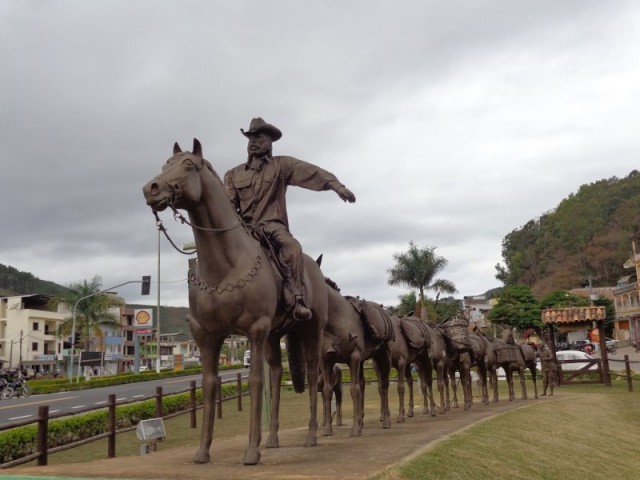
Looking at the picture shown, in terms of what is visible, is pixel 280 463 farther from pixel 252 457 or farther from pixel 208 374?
pixel 208 374

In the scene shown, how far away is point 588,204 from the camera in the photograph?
85.3 m

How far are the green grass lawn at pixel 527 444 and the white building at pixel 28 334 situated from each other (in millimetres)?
57089

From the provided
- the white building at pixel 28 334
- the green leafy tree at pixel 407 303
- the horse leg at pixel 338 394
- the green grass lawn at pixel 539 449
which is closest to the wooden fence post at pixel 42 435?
the horse leg at pixel 338 394

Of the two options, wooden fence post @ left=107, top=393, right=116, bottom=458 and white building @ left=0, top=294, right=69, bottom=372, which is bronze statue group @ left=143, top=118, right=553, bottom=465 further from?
white building @ left=0, top=294, right=69, bottom=372

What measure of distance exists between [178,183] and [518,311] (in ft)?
119

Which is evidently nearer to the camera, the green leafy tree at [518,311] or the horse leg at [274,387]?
the horse leg at [274,387]

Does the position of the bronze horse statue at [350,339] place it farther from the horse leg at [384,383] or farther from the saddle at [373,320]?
the horse leg at [384,383]

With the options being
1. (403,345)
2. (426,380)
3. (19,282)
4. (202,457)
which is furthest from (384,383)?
(19,282)

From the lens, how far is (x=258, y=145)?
7191 millimetres

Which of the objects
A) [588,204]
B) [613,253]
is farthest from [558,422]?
[588,204]

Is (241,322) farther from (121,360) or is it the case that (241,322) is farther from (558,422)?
(121,360)

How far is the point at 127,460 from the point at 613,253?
82195 mm

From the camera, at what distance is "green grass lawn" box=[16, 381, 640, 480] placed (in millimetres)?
6508

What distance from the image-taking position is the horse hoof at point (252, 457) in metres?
5.54
